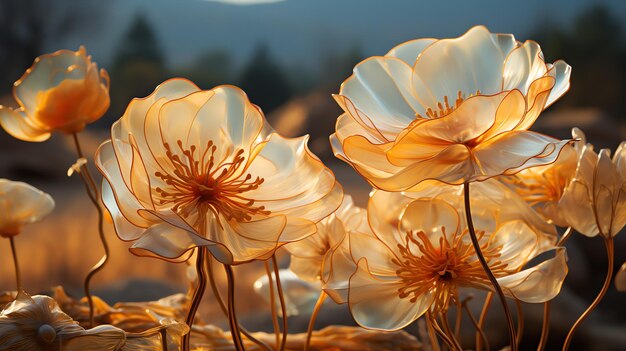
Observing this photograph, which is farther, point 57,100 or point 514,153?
point 57,100

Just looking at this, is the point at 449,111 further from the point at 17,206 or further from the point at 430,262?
the point at 17,206

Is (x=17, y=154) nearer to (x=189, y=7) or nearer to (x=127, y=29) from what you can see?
(x=127, y=29)

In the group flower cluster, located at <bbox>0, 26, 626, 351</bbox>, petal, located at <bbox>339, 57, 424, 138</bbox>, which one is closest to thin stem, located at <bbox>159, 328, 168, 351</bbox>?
flower cluster, located at <bbox>0, 26, 626, 351</bbox>

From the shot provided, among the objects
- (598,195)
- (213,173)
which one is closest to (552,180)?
(598,195)

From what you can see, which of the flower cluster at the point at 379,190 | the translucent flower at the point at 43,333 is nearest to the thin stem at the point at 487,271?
the flower cluster at the point at 379,190

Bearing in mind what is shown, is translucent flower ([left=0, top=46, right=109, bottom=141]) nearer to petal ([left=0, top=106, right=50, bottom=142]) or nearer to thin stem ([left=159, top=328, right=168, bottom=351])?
petal ([left=0, top=106, right=50, bottom=142])

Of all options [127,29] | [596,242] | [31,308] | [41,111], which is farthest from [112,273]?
[127,29]
